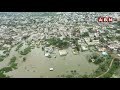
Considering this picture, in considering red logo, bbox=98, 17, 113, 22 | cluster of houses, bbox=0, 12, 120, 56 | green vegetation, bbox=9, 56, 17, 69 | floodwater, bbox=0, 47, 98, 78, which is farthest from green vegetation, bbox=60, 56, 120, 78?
green vegetation, bbox=9, 56, 17, 69

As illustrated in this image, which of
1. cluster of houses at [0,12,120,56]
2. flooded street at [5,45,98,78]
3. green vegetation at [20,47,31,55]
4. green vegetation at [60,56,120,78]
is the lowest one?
green vegetation at [60,56,120,78]

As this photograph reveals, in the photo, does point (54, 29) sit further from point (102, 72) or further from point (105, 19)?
point (102, 72)

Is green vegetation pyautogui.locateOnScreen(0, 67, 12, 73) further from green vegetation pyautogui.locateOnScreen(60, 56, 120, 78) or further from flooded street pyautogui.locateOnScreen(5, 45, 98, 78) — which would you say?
green vegetation pyautogui.locateOnScreen(60, 56, 120, 78)

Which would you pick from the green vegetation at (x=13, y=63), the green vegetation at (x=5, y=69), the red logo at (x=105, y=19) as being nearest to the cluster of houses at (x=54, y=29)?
the red logo at (x=105, y=19)

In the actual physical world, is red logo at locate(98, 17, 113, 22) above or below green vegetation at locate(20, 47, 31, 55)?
above

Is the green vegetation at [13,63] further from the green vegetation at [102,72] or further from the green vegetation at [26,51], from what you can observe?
the green vegetation at [102,72]

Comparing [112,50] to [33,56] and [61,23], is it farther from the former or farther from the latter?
[33,56]

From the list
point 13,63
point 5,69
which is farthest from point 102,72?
point 5,69
